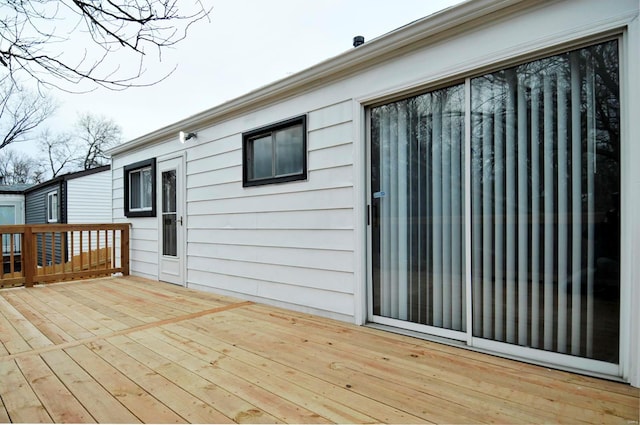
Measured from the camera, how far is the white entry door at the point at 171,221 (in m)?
5.25

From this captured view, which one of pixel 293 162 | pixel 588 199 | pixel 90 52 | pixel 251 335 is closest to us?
pixel 588 199

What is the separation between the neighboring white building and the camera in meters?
2.05

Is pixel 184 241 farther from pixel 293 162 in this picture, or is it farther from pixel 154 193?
pixel 293 162

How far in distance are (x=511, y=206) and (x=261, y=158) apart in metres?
2.65

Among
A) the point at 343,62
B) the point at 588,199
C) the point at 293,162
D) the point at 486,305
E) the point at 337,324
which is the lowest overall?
the point at 337,324

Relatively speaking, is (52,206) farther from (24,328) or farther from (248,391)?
(248,391)

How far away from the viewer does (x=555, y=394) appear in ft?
6.06

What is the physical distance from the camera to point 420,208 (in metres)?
2.81

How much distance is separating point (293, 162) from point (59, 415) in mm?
2680

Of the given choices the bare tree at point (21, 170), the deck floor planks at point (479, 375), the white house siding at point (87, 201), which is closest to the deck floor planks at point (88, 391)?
the deck floor planks at point (479, 375)

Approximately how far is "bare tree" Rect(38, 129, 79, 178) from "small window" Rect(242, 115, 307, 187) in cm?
2074

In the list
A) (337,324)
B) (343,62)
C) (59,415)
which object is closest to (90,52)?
(343,62)

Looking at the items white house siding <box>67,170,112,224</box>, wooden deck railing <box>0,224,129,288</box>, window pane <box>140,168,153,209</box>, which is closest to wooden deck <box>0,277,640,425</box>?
wooden deck railing <box>0,224,129,288</box>

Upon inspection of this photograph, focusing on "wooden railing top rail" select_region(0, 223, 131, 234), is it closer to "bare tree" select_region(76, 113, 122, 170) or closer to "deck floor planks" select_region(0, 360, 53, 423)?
"deck floor planks" select_region(0, 360, 53, 423)
